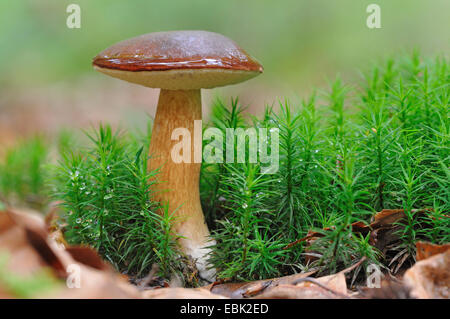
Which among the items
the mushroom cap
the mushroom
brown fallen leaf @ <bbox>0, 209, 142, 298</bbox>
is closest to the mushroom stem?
the mushroom

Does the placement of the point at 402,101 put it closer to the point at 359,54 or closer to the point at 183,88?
the point at 183,88

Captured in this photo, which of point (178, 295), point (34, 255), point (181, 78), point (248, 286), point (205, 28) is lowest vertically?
point (248, 286)

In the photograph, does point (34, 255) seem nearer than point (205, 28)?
Yes

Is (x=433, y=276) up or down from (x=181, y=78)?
down

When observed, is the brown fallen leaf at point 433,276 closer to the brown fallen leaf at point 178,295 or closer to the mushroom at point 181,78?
the brown fallen leaf at point 178,295

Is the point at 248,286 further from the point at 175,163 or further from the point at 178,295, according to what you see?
the point at 175,163

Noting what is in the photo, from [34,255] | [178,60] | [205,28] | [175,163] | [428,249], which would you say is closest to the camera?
[34,255]

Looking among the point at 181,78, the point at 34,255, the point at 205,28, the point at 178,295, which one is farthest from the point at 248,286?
the point at 205,28

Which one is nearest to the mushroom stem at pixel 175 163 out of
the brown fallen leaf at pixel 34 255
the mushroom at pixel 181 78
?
the mushroom at pixel 181 78

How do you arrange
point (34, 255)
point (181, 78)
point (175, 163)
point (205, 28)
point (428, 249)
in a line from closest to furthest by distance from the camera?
point (34, 255)
point (428, 249)
point (181, 78)
point (175, 163)
point (205, 28)

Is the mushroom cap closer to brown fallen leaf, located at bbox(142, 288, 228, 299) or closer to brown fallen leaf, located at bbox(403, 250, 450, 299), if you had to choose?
brown fallen leaf, located at bbox(142, 288, 228, 299)
